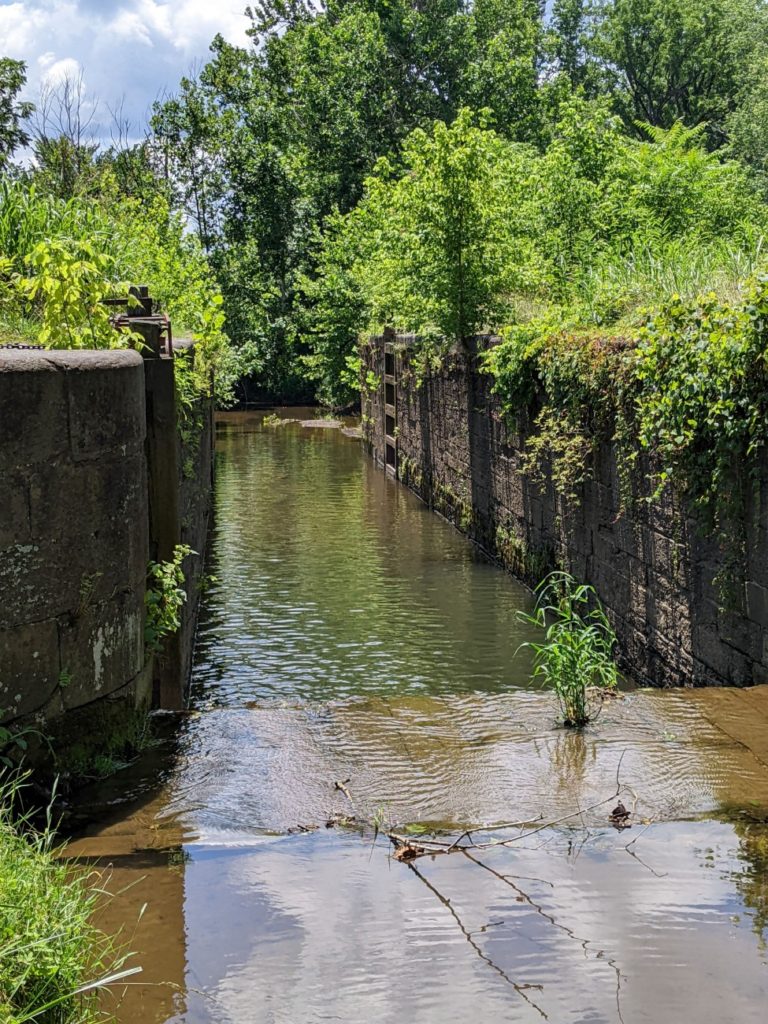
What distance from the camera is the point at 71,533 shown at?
457 centimetres

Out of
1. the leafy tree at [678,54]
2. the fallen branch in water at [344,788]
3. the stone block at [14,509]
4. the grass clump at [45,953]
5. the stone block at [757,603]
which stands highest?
the leafy tree at [678,54]

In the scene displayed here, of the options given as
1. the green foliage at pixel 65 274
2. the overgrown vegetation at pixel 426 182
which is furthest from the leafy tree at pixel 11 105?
the green foliage at pixel 65 274

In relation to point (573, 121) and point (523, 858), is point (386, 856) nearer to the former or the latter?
point (523, 858)

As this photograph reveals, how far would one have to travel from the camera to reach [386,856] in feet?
13.5

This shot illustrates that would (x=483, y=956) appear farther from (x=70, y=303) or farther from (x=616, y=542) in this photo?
(x=616, y=542)

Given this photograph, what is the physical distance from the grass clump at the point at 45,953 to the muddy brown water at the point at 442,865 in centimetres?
17

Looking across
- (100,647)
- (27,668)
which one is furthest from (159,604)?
(27,668)

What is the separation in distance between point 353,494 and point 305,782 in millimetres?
12863

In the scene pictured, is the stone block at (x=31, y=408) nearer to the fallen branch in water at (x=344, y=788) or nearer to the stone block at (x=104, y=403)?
the stone block at (x=104, y=403)

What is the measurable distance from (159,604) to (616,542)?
14.3ft

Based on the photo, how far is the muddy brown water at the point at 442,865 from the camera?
3189 millimetres

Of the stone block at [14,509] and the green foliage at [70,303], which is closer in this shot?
the stone block at [14,509]

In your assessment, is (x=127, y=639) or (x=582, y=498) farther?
(x=582, y=498)

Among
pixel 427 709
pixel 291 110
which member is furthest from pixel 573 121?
pixel 291 110
